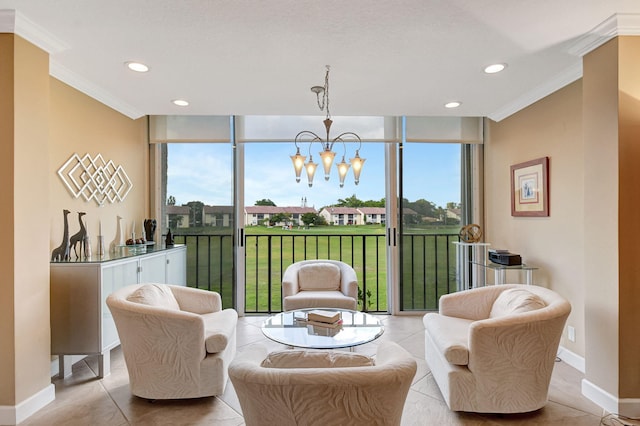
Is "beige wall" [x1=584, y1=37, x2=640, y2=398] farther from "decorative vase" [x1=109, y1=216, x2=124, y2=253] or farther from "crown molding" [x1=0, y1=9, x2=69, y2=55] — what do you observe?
"decorative vase" [x1=109, y1=216, x2=124, y2=253]

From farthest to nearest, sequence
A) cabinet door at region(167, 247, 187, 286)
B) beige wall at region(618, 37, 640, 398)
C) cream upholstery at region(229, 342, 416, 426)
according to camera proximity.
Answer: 1. cabinet door at region(167, 247, 187, 286)
2. beige wall at region(618, 37, 640, 398)
3. cream upholstery at region(229, 342, 416, 426)

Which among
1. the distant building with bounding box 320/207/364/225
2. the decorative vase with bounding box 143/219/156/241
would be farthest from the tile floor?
the distant building with bounding box 320/207/364/225

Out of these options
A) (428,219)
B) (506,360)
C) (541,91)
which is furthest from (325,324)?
(541,91)

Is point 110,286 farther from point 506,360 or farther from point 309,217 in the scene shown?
point 506,360

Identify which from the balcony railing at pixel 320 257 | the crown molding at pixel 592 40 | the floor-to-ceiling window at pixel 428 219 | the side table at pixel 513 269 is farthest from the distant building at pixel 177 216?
the crown molding at pixel 592 40

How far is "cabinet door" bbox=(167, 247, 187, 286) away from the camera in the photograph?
13.0 ft

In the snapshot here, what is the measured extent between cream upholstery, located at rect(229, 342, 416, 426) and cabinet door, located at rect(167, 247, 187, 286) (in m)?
2.83

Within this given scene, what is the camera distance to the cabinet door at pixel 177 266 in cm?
395

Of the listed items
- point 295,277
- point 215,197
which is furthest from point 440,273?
point 215,197

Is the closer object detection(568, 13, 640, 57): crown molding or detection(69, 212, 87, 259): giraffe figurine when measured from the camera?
detection(568, 13, 640, 57): crown molding

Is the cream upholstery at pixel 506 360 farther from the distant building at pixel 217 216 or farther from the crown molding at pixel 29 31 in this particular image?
the crown molding at pixel 29 31

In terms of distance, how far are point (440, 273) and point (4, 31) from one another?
15.7 feet

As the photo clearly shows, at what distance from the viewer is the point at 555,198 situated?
10.8 ft

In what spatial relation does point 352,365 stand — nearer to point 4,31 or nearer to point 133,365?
point 133,365
